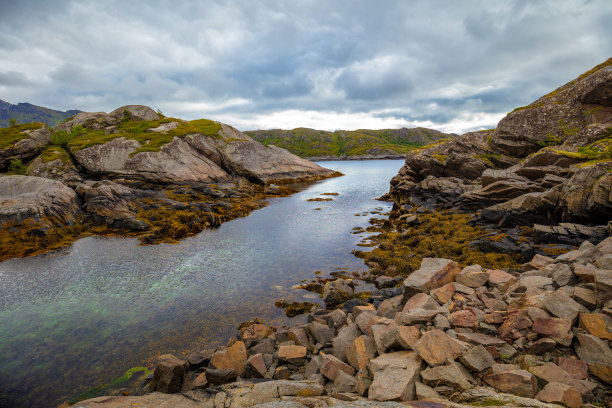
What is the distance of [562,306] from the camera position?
8.28m

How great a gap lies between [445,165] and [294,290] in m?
39.2

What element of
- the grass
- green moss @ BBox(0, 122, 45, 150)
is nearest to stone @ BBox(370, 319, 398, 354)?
the grass

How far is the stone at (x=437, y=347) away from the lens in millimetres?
7262

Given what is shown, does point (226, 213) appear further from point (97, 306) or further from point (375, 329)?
point (375, 329)

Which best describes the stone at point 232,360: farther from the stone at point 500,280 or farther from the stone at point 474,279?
the stone at point 500,280

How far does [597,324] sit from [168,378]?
13.6 m

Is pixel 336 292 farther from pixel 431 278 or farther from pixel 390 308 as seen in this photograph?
pixel 431 278

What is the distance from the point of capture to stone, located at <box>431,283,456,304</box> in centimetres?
1143

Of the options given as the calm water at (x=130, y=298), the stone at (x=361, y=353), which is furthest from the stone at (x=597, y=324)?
the calm water at (x=130, y=298)

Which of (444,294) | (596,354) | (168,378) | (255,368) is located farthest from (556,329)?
(168,378)

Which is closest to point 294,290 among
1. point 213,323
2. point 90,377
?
point 213,323

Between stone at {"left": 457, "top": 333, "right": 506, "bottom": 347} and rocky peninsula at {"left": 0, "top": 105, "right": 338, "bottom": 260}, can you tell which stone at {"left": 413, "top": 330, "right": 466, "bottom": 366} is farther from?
rocky peninsula at {"left": 0, "top": 105, "right": 338, "bottom": 260}

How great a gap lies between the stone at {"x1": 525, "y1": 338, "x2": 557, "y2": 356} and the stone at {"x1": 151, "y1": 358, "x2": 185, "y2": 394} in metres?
11.6

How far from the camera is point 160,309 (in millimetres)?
16688
